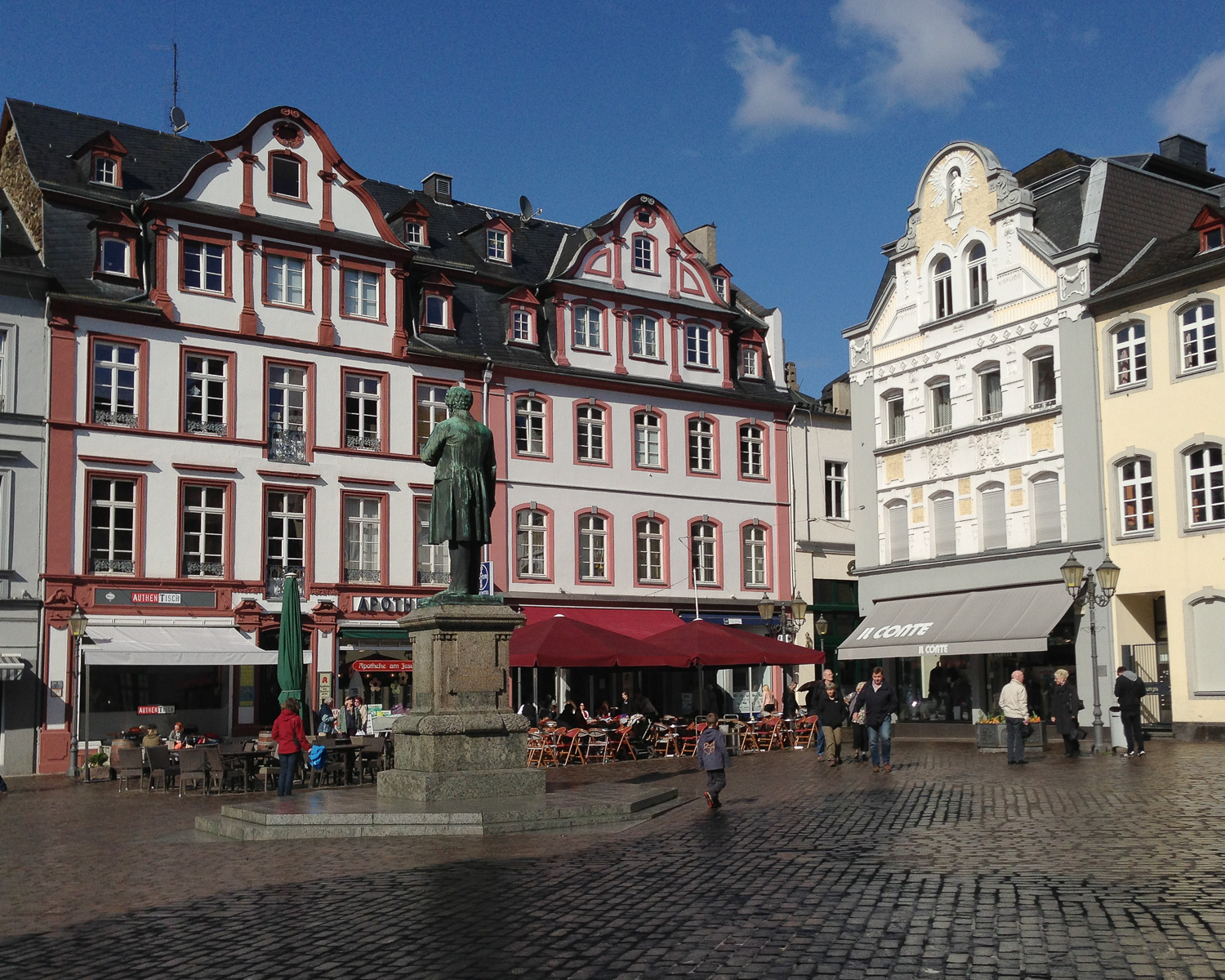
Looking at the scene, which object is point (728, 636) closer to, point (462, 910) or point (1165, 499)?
point (1165, 499)

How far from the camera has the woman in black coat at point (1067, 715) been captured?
2569 cm

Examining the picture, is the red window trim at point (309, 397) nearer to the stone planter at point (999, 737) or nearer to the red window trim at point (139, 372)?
the red window trim at point (139, 372)

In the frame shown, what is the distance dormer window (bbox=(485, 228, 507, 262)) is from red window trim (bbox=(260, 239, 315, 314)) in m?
6.85

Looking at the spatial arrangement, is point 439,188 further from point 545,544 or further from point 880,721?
point 880,721

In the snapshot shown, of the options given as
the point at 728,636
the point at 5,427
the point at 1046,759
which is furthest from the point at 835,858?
the point at 5,427

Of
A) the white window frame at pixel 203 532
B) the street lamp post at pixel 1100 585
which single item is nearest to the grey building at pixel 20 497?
the white window frame at pixel 203 532

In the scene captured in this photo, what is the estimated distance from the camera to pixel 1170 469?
31.6 meters

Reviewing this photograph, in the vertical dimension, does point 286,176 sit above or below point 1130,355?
above

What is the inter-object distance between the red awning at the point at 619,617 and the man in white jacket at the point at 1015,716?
1498cm

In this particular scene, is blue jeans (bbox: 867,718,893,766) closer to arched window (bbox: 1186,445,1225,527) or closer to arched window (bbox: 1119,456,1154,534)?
arched window (bbox: 1186,445,1225,527)

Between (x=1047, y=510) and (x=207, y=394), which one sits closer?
(x=207, y=394)

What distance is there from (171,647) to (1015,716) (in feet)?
59.0

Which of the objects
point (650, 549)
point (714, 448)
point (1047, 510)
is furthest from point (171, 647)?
point (1047, 510)

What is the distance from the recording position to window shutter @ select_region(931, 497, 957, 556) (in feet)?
123
